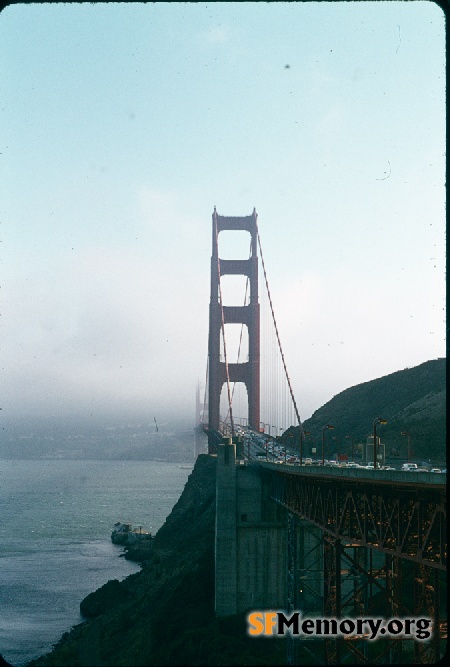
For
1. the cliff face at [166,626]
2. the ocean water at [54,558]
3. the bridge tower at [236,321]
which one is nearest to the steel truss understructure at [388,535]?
the cliff face at [166,626]

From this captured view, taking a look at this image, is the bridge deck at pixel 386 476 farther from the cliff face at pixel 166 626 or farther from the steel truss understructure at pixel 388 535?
the cliff face at pixel 166 626

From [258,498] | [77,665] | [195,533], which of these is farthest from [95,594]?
[258,498]

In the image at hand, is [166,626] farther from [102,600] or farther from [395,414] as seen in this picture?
[395,414]

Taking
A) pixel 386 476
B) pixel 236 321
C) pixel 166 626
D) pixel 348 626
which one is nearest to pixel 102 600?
pixel 166 626

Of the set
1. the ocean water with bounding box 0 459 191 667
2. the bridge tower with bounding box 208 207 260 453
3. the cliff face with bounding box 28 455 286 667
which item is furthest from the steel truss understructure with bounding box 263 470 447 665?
the bridge tower with bounding box 208 207 260 453

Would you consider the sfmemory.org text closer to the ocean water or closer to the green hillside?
the ocean water

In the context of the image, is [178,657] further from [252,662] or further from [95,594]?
[95,594]
